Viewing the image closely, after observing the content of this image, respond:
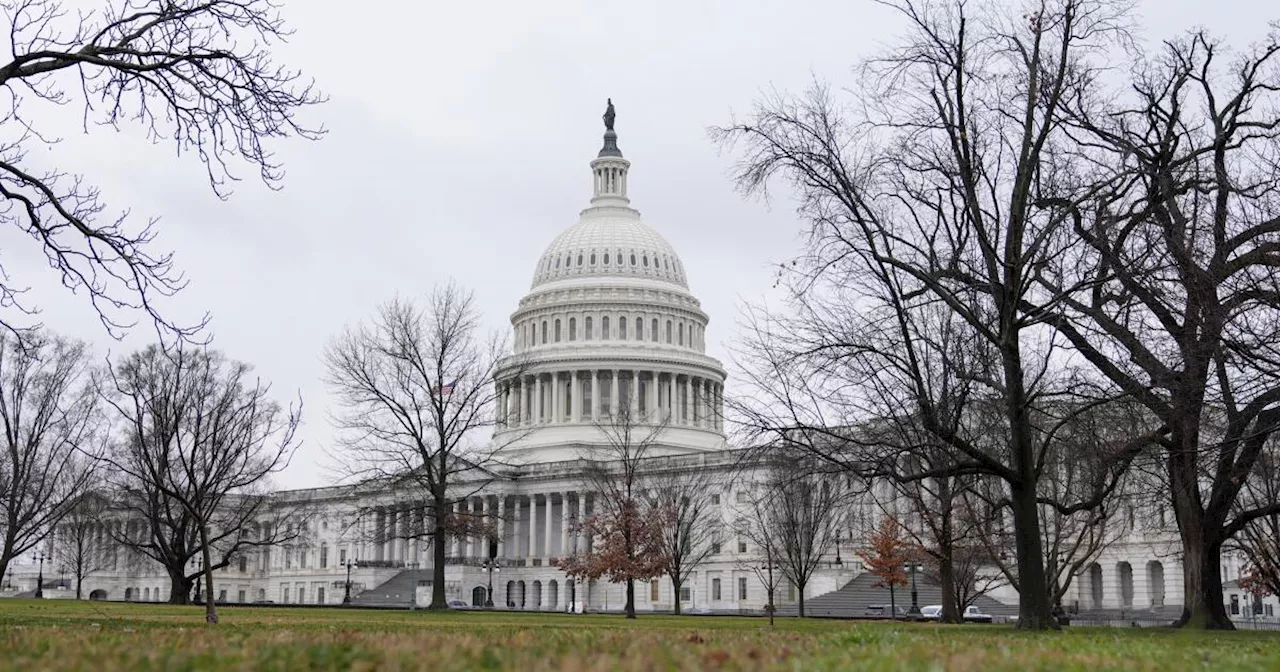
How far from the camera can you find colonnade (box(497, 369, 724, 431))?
132875mm

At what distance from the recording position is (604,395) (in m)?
134

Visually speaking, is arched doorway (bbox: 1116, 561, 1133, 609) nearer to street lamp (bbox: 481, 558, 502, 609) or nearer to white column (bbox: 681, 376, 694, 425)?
street lamp (bbox: 481, 558, 502, 609)

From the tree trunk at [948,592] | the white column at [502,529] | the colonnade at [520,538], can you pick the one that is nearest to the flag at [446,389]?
the tree trunk at [948,592]

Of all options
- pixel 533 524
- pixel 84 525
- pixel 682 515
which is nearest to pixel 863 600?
pixel 682 515

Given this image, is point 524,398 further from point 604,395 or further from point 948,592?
point 948,592

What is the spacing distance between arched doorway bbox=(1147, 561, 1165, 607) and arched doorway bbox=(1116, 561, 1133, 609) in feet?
4.80

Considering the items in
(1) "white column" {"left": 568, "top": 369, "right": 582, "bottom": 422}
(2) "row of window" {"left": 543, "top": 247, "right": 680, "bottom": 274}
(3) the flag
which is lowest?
(3) the flag

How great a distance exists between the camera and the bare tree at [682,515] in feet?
242

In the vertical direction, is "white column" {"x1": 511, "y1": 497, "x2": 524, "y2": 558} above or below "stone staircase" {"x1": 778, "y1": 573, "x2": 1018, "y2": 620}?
above

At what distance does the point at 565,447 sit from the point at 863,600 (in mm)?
46247

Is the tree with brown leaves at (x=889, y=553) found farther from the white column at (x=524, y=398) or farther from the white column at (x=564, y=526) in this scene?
the white column at (x=524, y=398)

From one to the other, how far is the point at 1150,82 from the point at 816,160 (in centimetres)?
849

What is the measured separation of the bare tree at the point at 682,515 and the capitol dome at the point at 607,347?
26461mm

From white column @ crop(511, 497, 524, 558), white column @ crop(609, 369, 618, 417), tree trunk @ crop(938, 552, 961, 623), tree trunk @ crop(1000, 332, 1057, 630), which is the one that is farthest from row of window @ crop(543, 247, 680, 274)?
tree trunk @ crop(1000, 332, 1057, 630)
